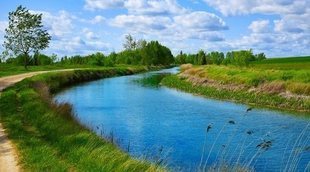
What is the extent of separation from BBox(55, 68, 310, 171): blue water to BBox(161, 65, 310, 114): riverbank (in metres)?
2.56

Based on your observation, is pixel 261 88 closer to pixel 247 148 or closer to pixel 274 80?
pixel 274 80

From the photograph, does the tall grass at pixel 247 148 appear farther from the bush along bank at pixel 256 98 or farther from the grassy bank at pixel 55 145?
the bush along bank at pixel 256 98

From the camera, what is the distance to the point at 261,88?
4491cm

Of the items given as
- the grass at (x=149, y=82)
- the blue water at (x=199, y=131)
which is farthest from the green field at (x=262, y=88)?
the grass at (x=149, y=82)

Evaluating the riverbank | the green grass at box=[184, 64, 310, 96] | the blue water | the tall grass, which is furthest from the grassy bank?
the green grass at box=[184, 64, 310, 96]

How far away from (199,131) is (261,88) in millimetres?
19969

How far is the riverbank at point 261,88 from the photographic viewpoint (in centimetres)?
3840

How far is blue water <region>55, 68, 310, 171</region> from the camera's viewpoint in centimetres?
1914

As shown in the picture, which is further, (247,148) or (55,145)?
(247,148)

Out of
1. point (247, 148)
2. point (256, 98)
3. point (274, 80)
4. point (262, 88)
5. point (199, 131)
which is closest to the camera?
point (247, 148)

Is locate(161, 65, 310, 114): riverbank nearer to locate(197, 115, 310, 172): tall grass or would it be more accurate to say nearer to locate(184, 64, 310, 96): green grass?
locate(184, 64, 310, 96): green grass

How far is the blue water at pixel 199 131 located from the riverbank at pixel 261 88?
2556 millimetres

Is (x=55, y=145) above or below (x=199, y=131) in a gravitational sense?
above

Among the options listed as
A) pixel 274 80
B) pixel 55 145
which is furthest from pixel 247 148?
pixel 274 80
